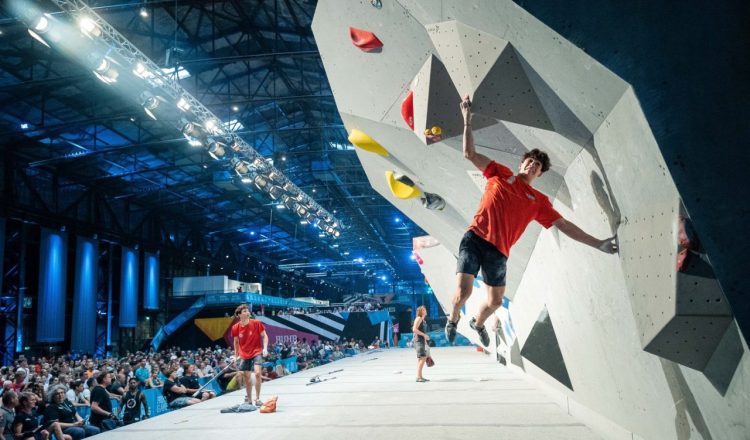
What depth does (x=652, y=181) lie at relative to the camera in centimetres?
218

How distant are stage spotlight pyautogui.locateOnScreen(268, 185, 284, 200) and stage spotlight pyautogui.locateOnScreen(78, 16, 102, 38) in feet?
29.5

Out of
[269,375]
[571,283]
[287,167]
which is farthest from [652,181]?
[287,167]

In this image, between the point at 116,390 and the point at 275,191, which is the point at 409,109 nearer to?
the point at 116,390

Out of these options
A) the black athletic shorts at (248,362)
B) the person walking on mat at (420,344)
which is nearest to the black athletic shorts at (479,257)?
the black athletic shorts at (248,362)

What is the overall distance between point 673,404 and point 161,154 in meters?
20.4

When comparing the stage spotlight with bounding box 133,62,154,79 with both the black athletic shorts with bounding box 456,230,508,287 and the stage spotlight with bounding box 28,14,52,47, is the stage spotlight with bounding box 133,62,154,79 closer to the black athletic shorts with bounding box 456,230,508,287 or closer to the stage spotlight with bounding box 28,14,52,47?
the stage spotlight with bounding box 28,14,52,47

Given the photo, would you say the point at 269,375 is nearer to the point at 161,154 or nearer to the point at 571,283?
the point at 571,283

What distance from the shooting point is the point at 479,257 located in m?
3.32

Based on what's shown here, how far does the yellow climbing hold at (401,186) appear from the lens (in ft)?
20.6

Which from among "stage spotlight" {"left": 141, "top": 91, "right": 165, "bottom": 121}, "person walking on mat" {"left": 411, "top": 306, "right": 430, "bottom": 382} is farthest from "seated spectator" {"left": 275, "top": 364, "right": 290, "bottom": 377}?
"stage spotlight" {"left": 141, "top": 91, "right": 165, "bottom": 121}

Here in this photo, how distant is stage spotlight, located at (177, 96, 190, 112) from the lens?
1218 centimetres

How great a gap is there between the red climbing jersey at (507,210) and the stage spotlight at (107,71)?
9.98m

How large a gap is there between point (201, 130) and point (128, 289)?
13024mm

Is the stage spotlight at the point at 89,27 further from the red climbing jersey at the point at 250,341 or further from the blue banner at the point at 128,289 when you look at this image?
the blue banner at the point at 128,289
